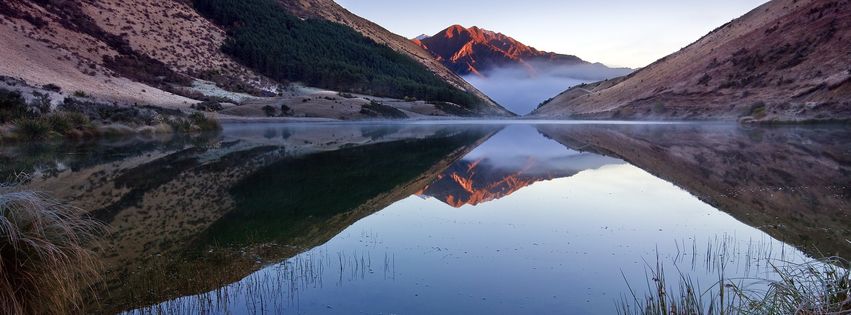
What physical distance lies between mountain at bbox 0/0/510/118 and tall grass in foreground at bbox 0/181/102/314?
4389 cm

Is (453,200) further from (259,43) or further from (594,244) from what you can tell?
(259,43)

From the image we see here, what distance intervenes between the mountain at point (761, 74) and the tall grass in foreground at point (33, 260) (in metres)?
46.2

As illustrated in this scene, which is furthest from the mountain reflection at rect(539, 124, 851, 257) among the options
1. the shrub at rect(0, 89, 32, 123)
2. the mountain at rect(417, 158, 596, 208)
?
the shrub at rect(0, 89, 32, 123)

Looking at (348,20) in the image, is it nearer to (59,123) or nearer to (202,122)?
(202,122)

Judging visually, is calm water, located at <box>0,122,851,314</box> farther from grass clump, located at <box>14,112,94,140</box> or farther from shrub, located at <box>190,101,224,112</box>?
shrub, located at <box>190,101,224,112</box>

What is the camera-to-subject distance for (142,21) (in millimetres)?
87875

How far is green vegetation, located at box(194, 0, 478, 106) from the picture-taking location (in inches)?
4240

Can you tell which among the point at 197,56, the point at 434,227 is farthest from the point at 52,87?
the point at 434,227

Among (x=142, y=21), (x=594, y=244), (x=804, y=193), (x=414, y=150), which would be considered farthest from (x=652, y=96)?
(x=142, y=21)

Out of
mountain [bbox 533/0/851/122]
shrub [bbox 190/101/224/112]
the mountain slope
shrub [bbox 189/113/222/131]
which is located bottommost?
shrub [bbox 189/113/222/131]

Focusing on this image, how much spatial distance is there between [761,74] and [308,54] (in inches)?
3609

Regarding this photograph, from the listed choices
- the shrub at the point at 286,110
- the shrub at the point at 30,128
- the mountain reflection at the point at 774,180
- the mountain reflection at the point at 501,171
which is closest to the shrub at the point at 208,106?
the shrub at the point at 286,110

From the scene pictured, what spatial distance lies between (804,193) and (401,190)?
9.40 meters

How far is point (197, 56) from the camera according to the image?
297 feet
